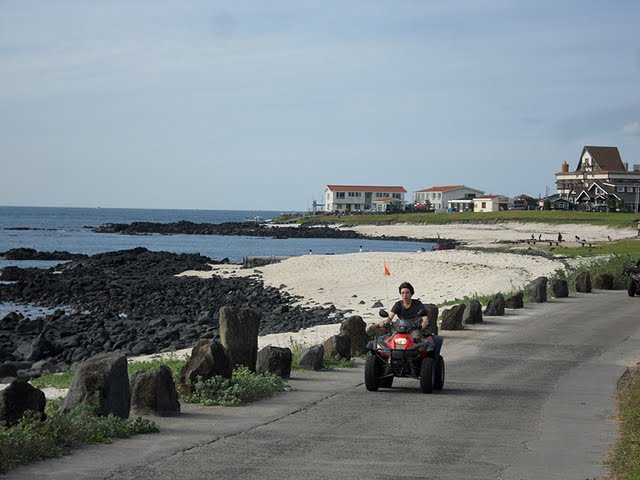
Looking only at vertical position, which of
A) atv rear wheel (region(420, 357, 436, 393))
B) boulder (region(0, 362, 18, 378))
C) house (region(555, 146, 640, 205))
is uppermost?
house (region(555, 146, 640, 205))

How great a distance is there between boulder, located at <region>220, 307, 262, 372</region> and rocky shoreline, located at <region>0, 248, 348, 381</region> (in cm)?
918

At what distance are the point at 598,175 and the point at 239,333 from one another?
400 feet

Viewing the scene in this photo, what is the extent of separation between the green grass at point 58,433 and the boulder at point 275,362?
399 cm

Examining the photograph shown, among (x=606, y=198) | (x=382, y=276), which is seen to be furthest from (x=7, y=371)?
(x=606, y=198)

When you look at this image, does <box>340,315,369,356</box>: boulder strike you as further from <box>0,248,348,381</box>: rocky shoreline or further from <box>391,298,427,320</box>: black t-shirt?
<box>0,248,348,381</box>: rocky shoreline

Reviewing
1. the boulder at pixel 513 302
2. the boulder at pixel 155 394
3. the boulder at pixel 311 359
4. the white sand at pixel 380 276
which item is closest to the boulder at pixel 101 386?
the boulder at pixel 155 394

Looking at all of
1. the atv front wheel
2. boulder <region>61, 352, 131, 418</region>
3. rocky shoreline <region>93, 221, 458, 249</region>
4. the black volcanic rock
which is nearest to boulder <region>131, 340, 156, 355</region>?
the atv front wheel

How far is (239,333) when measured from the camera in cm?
1488

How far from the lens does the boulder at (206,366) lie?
13305 mm

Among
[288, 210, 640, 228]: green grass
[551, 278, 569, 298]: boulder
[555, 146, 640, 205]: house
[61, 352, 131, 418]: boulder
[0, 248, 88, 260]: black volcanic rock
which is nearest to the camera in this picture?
[61, 352, 131, 418]: boulder

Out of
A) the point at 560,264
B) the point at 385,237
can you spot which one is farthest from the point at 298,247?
the point at 560,264

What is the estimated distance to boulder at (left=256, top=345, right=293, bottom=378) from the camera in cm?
1503

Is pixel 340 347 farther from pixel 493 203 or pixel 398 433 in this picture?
pixel 493 203

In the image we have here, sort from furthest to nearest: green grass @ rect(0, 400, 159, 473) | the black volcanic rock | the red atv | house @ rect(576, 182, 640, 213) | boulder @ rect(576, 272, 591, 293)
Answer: house @ rect(576, 182, 640, 213)
the black volcanic rock
boulder @ rect(576, 272, 591, 293)
the red atv
green grass @ rect(0, 400, 159, 473)
